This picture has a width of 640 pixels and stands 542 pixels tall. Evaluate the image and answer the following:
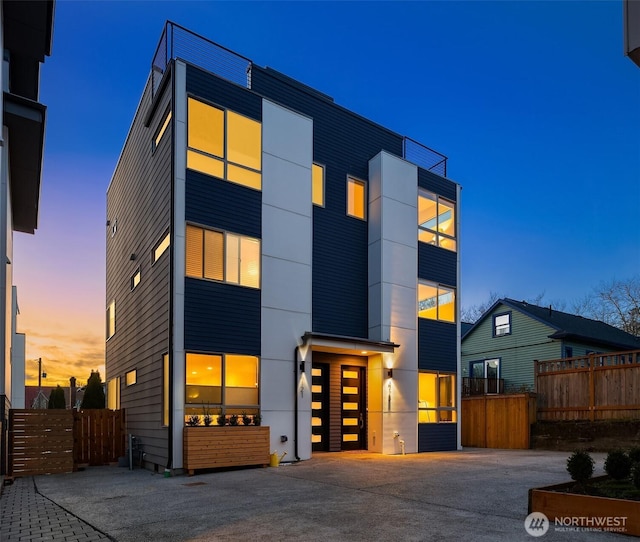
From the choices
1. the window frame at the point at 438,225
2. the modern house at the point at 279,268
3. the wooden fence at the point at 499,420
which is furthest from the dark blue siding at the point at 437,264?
the wooden fence at the point at 499,420

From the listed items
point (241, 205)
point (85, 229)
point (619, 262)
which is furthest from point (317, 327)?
point (619, 262)

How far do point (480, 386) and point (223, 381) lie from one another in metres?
14.9

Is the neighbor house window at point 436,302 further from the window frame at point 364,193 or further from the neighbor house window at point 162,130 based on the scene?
the neighbor house window at point 162,130

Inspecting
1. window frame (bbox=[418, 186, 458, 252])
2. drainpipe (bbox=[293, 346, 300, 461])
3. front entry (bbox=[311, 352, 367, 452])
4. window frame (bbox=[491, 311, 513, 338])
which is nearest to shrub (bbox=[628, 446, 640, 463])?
drainpipe (bbox=[293, 346, 300, 461])

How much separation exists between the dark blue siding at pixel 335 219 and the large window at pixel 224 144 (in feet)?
4.62

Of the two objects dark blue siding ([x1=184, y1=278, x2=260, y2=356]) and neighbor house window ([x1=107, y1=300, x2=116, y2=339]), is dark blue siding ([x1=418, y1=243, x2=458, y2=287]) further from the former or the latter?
neighbor house window ([x1=107, y1=300, x2=116, y2=339])

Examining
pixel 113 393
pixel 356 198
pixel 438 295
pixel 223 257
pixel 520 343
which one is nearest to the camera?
pixel 223 257

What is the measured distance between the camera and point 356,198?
584 inches

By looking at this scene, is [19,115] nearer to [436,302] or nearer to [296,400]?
[296,400]

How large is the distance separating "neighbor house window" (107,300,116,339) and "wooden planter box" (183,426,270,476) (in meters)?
8.84

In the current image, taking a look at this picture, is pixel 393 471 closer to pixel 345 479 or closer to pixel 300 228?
pixel 345 479

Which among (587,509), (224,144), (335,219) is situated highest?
(224,144)

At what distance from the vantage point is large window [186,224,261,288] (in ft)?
36.9

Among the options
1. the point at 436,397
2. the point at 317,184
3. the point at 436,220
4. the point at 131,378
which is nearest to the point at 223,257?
the point at 317,184
